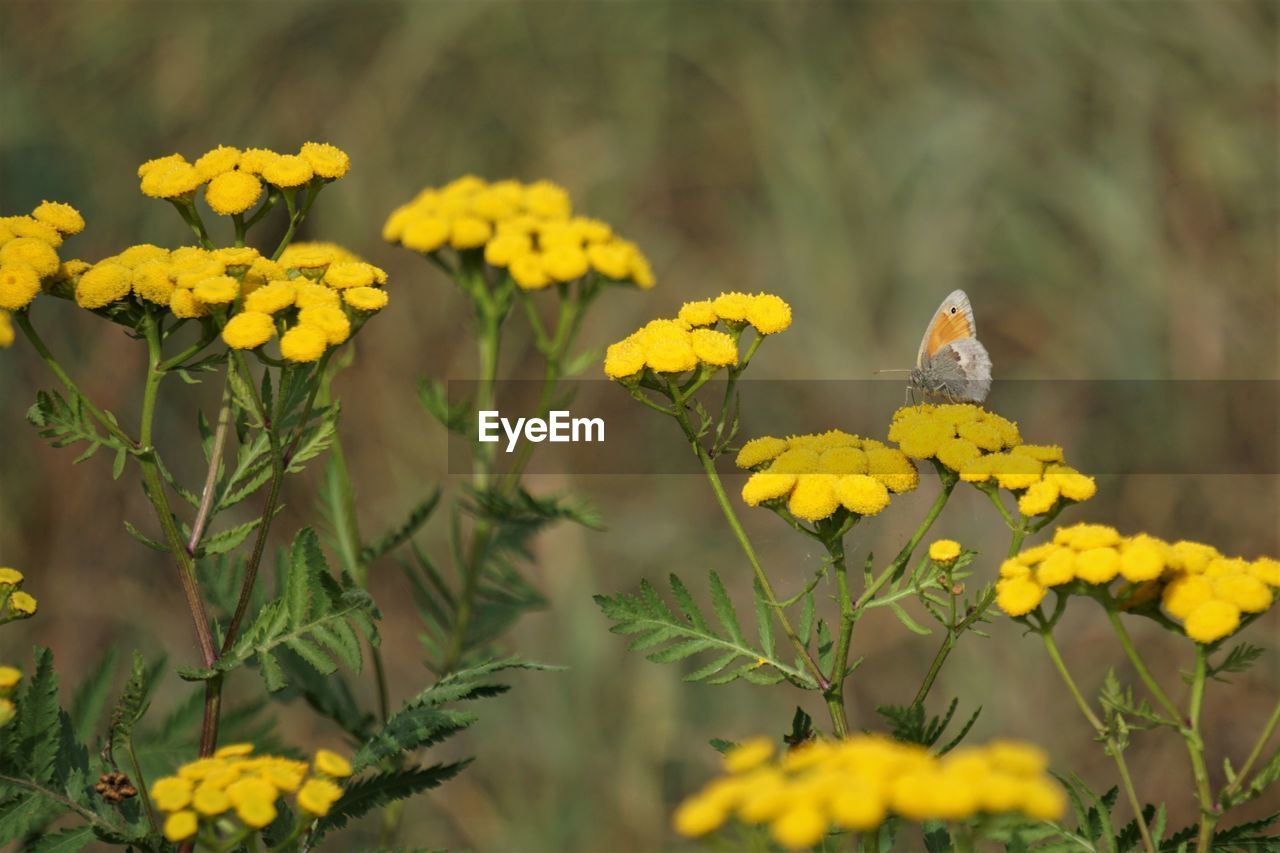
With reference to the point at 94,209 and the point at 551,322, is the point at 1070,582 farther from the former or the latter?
the point at 94,209

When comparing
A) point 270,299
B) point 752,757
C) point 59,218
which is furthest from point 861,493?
point 59,218

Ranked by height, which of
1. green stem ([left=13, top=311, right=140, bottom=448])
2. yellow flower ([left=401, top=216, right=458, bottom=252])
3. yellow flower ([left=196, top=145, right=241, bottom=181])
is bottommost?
green stem ([left=13, top=311, right=140, bottom=448])

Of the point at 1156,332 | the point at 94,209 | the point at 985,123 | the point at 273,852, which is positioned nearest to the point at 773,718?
the point at 1156,332

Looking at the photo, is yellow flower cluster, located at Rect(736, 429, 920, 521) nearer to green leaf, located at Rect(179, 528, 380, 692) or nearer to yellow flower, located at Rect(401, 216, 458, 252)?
green leaf, located at Rect(179, 528, 380, 692)

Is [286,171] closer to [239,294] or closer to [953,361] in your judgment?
[239,294]

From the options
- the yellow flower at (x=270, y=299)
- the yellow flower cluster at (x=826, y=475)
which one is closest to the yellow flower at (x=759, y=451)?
the yellow flower cluster at (x=826, y=475)

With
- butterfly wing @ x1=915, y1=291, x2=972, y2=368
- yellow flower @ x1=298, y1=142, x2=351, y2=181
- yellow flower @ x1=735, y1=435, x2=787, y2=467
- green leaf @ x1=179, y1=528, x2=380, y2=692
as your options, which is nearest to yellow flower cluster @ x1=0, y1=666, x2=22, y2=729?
green leaf @ x1=179, y1=528, x2=380, y2=692

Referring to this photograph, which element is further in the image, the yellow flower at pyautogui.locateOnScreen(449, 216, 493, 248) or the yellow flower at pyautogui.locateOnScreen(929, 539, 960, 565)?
the yellow flower at pyautogui.locateOnScreen(449, 216, 493, 248)
